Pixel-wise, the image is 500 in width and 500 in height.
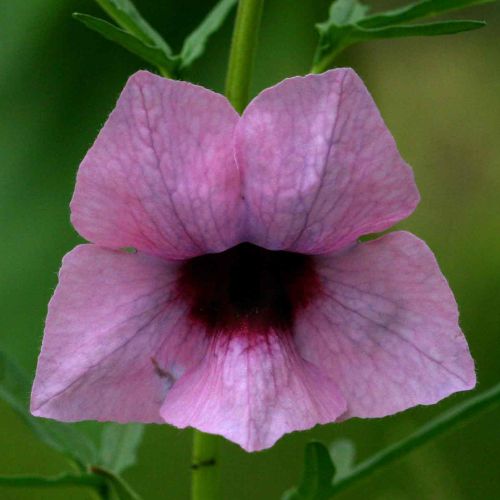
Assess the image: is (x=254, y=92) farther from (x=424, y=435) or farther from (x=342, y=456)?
(x=424, y=435)

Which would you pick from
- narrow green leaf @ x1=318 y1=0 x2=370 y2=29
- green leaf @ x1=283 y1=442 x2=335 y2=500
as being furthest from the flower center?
narrow green leaf @ x1=318 y1=0 x2=370 y2=29

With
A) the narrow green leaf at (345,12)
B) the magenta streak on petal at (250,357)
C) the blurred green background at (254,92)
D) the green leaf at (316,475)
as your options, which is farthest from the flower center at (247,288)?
the blurred green background at (254,92)

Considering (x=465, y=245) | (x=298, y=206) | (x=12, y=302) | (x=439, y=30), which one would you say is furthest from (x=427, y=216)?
(x=298, y=206)

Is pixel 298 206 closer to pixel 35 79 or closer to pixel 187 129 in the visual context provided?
pixel 187 129

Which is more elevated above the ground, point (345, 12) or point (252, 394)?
point (345, 12)

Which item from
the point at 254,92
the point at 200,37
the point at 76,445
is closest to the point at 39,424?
the point at 76,445

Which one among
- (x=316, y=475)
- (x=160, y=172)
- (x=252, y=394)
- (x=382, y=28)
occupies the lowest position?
(x=316, y=475)

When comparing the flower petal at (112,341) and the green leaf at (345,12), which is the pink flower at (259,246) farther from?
the green leaf at (345,12)
